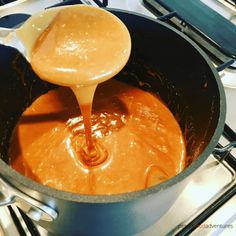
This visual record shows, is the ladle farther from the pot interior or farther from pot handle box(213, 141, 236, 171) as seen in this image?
pot handle box(213, 141, 236, 171)

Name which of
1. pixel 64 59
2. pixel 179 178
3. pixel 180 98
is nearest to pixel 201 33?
pixel 180 98

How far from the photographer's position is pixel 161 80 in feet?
2.90

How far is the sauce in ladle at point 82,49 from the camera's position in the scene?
2.18 feet

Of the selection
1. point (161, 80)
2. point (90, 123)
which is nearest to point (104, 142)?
point (90, 123)

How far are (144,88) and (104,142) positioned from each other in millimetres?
190

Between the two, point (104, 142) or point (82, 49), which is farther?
point (104, 142)

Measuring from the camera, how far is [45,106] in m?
0.90

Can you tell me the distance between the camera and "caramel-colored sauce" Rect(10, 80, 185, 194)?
78 cm

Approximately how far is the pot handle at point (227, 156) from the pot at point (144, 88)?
5 centimetres

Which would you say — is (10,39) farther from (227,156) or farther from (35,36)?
(227,156)

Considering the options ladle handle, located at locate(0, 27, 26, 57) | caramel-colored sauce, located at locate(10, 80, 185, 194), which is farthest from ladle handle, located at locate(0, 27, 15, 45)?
caramel-colored sauce, located at locate(10, 80, 185, 194)

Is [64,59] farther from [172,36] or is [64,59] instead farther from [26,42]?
[172,36]

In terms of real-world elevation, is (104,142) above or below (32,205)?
below

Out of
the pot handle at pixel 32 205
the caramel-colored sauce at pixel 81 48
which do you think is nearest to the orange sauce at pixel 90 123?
the caramel-colored sauce at pixel 81 48
